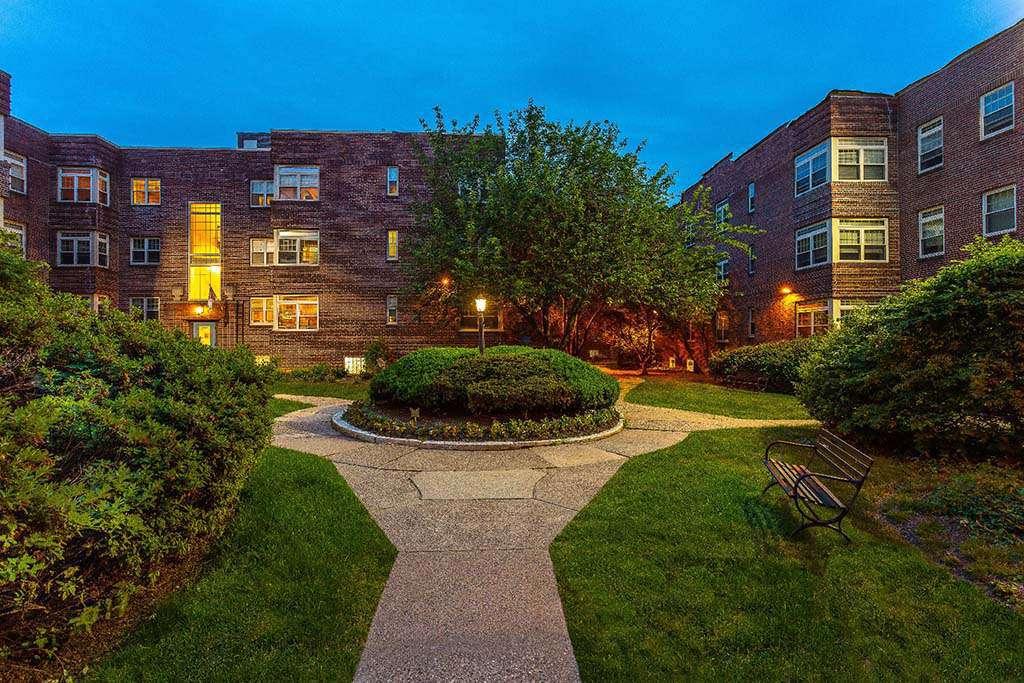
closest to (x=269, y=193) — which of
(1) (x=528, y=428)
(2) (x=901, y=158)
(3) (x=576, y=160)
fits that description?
(3) (x=576, y=160)

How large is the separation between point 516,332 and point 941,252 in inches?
642

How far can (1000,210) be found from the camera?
50.8 feet

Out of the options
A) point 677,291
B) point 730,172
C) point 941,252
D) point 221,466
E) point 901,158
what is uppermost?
point 730,172

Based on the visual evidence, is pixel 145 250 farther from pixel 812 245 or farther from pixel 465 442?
pixel 812 245

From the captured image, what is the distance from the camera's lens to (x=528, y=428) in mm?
8641

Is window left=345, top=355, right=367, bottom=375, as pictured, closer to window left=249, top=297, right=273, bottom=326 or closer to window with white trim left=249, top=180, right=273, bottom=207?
window left=249, top=297, right=273, bottom=326

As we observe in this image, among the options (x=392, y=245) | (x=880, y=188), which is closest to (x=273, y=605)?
(x=392, y=245)

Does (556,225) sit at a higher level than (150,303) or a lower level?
higher

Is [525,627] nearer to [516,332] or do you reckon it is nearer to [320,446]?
[320,446]

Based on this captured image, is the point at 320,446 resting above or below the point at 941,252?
below

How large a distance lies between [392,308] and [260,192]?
901 centimetres

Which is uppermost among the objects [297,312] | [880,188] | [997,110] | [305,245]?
[997,110]

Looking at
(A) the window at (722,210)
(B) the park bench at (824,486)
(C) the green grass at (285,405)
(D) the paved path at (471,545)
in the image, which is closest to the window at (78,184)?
(C) the green grass at (285,405)

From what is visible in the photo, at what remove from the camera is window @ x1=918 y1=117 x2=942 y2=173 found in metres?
17.4
